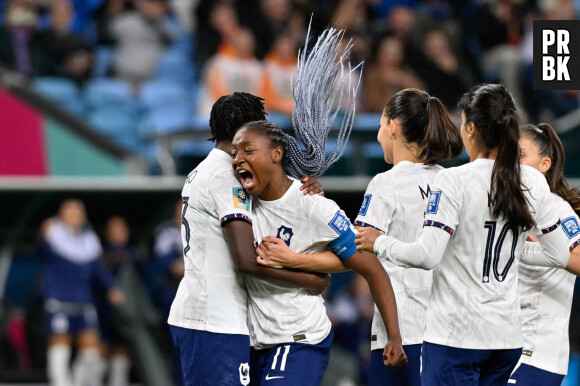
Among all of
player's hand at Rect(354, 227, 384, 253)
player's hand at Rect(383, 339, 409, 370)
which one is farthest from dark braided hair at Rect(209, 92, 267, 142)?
player's hand at Rect(383, 339, 409, 370)

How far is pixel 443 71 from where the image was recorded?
466 inches

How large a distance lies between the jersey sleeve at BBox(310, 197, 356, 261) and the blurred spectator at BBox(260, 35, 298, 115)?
751 centimetres

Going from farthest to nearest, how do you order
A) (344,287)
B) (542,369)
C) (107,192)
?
(344,287), (107,192), (542,369)

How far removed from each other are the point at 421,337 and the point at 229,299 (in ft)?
2.96

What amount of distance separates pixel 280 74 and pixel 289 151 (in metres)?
7.85

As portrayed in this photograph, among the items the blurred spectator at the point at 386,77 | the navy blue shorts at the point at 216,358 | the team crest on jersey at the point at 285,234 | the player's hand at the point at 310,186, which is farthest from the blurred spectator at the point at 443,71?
the navy blue shorts at the point at 216,358

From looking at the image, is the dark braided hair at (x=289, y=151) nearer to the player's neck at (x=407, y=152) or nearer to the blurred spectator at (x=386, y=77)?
the player's neck at (x=407, y=152)

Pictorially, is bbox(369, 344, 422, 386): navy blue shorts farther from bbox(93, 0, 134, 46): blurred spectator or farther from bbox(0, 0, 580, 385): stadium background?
bbox(93, 0, 134, 46): blurred spectator

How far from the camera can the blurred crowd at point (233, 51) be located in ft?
38.3

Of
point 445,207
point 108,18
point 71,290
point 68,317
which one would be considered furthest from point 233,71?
point 445,207

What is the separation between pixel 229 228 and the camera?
395 cm

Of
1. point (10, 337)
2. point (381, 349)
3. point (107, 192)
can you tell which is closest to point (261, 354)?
point (381, 349)

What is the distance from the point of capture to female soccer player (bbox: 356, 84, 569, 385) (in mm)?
3781

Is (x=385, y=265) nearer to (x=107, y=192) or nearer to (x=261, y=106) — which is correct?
(x=261, y=106)
